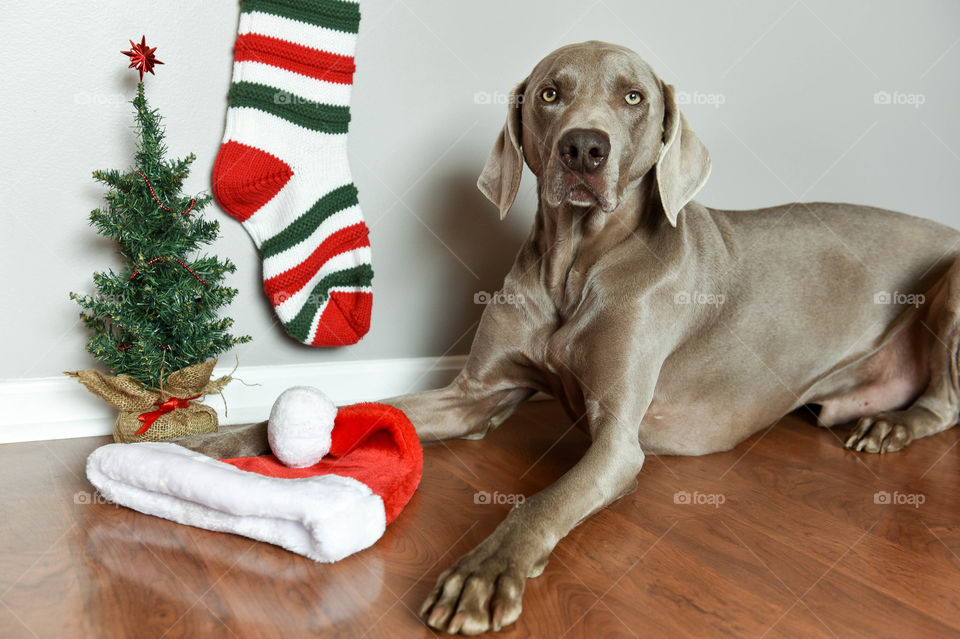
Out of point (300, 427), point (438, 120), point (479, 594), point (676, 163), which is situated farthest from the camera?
point (438, 120)

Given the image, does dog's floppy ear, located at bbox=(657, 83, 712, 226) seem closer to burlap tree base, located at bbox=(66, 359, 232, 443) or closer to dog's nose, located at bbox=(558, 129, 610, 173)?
dog's nose, located at bbox=(558, 129, 610, 173)

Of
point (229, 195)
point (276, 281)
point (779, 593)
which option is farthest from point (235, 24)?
point (779, 593)

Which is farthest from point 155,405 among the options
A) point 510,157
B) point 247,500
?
point 510,157

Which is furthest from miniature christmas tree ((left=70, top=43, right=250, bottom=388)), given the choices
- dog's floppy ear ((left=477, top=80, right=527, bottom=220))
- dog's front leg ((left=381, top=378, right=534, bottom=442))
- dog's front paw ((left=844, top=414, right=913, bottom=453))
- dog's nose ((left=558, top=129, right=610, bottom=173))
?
dog's front paw ((left=844, top=414, right=913, bottom=453))

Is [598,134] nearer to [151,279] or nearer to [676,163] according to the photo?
[676,163]

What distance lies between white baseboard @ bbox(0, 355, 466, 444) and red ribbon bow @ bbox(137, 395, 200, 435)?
0.31 m

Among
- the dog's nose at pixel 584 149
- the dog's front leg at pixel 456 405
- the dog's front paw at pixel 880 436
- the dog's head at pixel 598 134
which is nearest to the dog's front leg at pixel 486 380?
the dog's front leg at pixel 456 405

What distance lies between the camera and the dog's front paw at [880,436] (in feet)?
8.18

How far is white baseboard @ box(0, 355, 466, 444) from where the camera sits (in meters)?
2.34

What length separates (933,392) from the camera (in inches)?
104

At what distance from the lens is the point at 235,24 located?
242cm

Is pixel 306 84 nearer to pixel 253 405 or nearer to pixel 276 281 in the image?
pixel 276 281

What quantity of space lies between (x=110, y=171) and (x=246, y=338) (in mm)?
628

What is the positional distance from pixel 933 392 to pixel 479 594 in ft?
6.57
